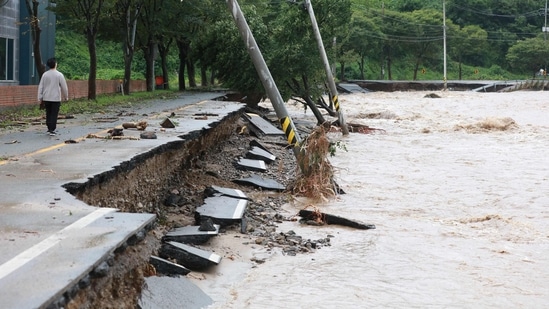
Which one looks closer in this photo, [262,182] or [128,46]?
A: [262,182]

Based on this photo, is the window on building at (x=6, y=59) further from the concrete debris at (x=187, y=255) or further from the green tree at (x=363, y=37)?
the green tree at (x=363, y=37)

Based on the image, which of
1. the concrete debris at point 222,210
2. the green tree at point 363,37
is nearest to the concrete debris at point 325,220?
the concrete debris at point 222,210

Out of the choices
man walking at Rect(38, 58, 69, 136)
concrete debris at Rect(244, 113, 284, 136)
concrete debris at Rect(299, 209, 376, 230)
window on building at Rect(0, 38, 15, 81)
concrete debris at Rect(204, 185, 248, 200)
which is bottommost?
concrete debris at Rect(299, 209, 376, 230)

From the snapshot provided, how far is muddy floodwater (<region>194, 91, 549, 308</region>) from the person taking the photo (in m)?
9.92

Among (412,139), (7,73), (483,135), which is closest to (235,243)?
(412,139)

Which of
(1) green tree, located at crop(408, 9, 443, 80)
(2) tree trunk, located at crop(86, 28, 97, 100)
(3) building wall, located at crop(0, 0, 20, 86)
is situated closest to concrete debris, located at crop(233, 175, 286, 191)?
(2) tree trunk, located at crop(86, 28, 97, 100)

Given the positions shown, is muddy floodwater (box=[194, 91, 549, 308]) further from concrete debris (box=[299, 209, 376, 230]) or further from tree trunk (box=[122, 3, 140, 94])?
tree trunk (box=[122, 3, 140, 94])

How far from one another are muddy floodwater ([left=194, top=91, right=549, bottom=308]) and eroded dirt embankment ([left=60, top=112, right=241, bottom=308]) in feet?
5.53

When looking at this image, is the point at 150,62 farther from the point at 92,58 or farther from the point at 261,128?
the point at 261,128

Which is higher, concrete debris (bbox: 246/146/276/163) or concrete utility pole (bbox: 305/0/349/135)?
concrete utility pole (bbox: 305/0/349/135)

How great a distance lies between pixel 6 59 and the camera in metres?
39.6

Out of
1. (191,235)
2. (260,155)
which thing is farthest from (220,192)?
(260,155)

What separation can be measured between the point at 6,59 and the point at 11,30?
141 centimetres

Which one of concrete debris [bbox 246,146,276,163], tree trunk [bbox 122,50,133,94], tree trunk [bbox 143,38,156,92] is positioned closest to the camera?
concrete debris [bbox 246,146,276,163]
